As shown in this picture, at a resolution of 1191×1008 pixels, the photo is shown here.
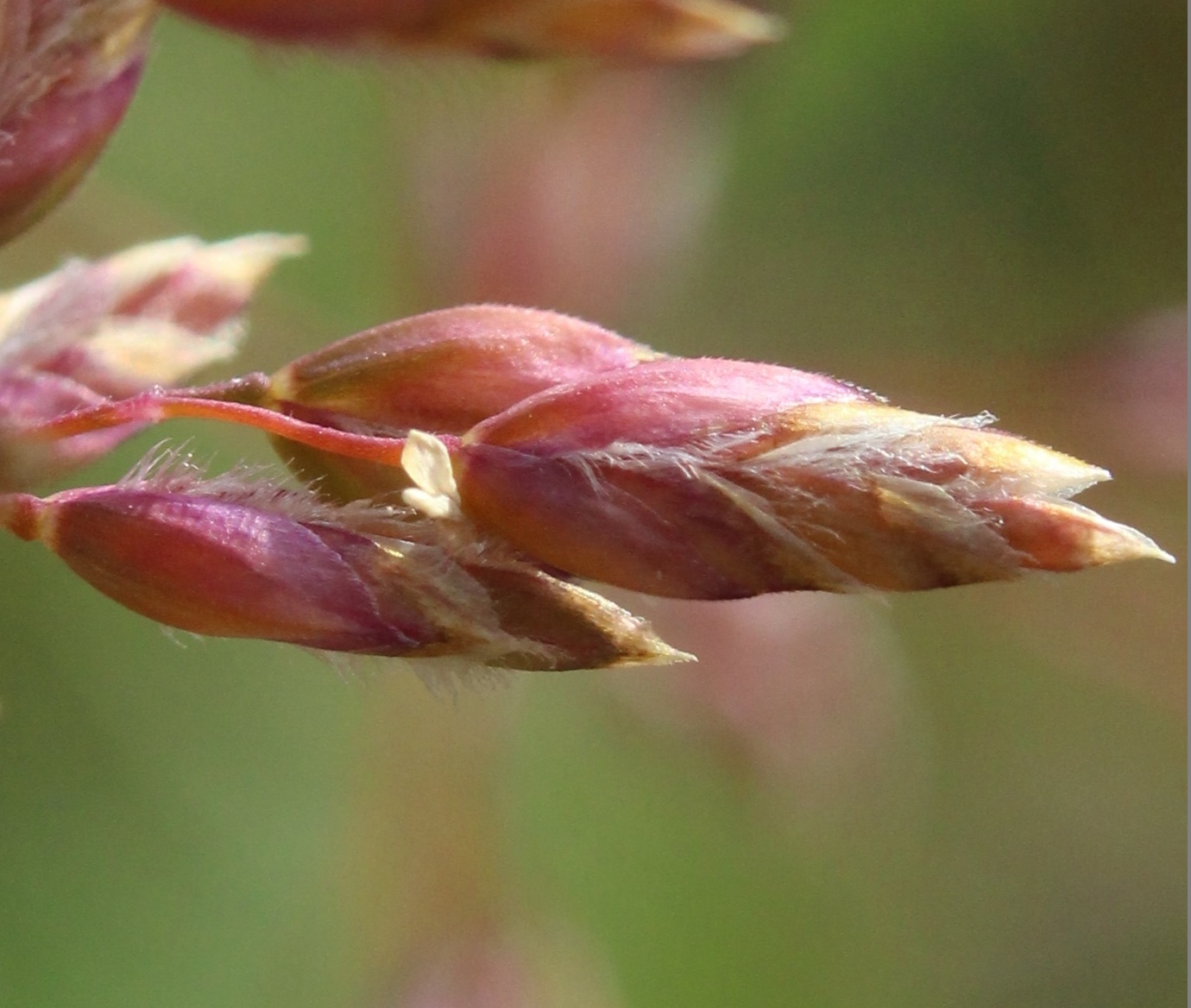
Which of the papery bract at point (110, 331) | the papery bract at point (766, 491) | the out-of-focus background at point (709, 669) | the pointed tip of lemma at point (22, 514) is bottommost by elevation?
the out-of-focus background at point (709, 669)

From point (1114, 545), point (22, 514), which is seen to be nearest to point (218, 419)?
point (22, 514)

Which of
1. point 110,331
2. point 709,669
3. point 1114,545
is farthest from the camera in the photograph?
point 709,669

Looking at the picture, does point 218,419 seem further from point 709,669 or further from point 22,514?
point 709,669

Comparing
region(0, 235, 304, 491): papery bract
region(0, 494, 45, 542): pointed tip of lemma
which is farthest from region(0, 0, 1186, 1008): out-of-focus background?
region(0, 494, 45, 542): pointed tip of lemma

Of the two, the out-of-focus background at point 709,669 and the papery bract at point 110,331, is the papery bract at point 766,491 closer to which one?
the papery bract at point 110,331

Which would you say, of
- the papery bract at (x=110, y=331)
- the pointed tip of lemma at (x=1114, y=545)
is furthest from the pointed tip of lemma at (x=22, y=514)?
the pointed tip of lemma at (x=1114, y=545)

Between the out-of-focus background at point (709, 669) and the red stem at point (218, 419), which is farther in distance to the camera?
the out-of-focus background at point (709, 669)

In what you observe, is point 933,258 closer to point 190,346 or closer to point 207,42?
point 207,42
